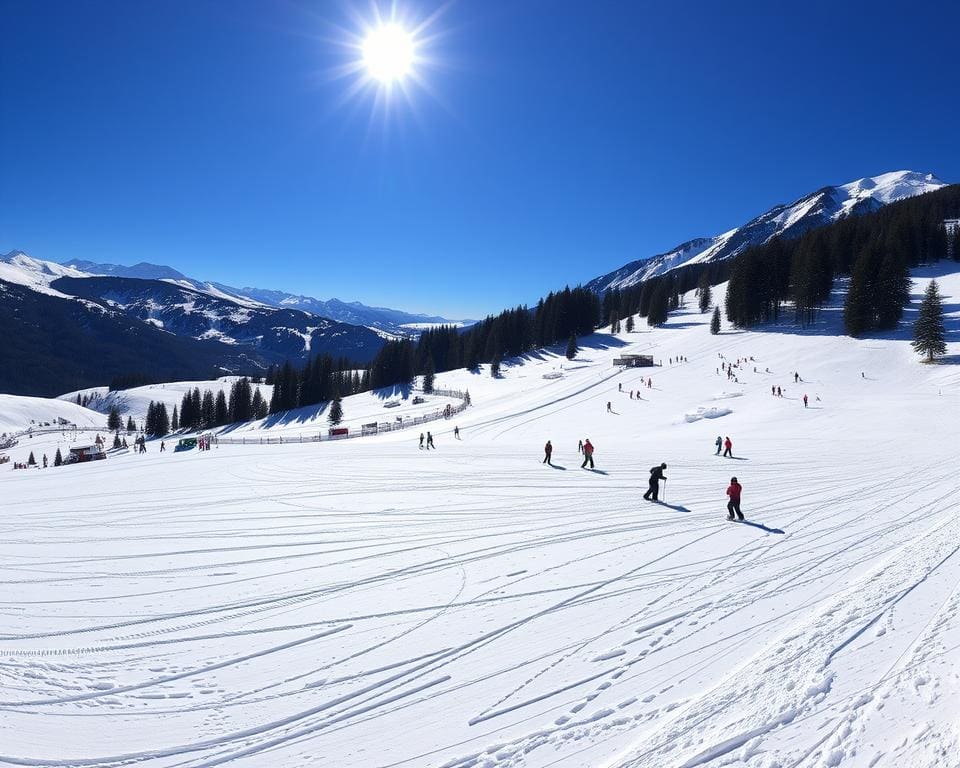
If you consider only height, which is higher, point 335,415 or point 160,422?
point 335,415

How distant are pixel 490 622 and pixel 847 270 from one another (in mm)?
91164

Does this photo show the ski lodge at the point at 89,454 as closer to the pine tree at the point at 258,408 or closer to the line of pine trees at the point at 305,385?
the line of pine trees at the point at 305,385

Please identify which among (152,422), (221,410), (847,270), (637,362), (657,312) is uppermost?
(847,270)

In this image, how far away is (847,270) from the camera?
73.8 metres

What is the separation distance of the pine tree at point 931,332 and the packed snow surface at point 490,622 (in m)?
34.2

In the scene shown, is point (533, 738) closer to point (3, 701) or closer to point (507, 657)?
point (507, 657)

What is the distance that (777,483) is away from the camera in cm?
1644

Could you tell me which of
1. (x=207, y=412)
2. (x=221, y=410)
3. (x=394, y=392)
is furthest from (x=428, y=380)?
(x=207, y=412)

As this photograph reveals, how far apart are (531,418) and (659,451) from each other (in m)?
16.2

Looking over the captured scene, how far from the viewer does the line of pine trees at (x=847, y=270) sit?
52812 millimetres

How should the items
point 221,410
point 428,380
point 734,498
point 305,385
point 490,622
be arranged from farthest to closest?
point 221,410 < point 305,385 < point 428,380 < point 734,498 < point 490,622

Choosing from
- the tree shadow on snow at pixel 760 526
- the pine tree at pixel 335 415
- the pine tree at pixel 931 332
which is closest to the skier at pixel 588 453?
the tree shadow on snow at pixel 760 526

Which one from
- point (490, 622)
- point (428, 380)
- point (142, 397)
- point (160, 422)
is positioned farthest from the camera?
point (142, 397)

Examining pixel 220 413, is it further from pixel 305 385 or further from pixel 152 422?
pixel 305 385
